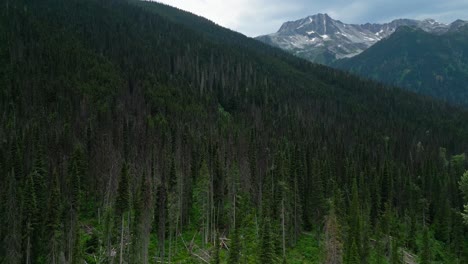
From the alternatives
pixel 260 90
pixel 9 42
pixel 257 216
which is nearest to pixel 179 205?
pixel 257 216

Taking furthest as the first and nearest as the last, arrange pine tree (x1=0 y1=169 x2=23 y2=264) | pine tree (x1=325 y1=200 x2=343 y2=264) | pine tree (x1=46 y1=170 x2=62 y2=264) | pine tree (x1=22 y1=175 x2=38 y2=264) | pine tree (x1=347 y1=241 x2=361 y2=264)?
1. pine tree (x1=347 y1=241 x2=361 y2=264)
2. pine tree (x1=325 y1=200 x2=343 y2=264)
3. pine tree (x1=46 y1=170 x2=62 y2=264)
4. pine tree (x1=22 y1=175 x2=38 y2=264)
5. pine tree (x1=0 y1=169 x2=23 y2=264)

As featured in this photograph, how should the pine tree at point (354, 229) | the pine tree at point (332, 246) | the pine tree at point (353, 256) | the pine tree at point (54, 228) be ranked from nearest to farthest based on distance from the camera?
1. the pine tree at point (54, 228)
2. the pine tree at point (332, 246)
3. the pine tree at point (353, 256)
4. the pine tree at point (354, 229)

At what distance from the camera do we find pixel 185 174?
78.2 m

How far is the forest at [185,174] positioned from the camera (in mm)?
54281

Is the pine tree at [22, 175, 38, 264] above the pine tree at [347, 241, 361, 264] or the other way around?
above

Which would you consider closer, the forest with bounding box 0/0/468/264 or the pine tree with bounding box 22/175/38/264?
the pine tree with bounding box 22/175/38/264

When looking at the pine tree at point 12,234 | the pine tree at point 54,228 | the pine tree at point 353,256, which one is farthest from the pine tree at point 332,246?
the pine tree at point 12,234

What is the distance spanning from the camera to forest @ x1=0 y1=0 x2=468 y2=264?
54.3m

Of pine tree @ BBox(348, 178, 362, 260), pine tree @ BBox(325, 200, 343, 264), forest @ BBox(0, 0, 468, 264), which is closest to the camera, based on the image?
pine tree @ BBox(325, 200, 343, 264)

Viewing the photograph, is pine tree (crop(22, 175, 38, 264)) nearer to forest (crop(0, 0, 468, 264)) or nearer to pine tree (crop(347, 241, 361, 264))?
forest (crop(0, 0, 468, 264))

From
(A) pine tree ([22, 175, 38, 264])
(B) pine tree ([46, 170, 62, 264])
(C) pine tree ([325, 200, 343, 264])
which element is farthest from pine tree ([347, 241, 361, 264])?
(A) pine tree ([22, 175, 38, 264])

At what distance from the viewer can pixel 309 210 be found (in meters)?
79.6

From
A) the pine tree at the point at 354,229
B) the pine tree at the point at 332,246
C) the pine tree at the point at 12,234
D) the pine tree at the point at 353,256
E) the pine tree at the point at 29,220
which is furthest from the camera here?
the pine tree at the point at 354,229

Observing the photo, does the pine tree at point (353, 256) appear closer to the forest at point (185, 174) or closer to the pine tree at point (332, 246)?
the forest at point (185, 174)
